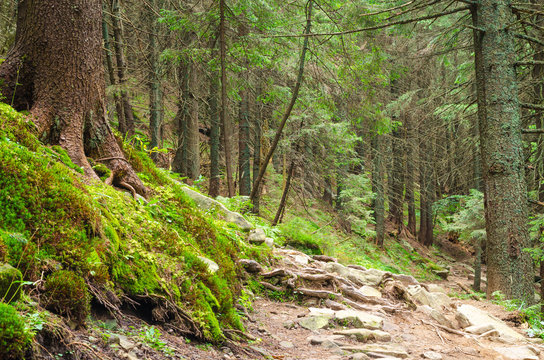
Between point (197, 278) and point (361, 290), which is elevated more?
point (197, 278)

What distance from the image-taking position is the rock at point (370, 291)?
21.2 ft

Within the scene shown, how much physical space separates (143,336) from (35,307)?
799 millimetres

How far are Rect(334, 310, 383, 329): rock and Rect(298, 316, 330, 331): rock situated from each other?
8.2 inches

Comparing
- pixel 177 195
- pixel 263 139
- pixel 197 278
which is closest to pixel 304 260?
pixel 177 195

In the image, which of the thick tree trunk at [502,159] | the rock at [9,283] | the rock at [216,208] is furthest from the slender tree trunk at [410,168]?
the rock at [9,283]

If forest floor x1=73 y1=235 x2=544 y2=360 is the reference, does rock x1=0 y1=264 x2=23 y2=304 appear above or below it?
above

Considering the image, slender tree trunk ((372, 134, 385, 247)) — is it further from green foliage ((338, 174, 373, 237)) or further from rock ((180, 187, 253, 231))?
rock ((180, 187, 253, 231))

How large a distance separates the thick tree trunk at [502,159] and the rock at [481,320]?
1.59m

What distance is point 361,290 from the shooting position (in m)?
6.55

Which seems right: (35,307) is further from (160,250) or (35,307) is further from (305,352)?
(305,352)

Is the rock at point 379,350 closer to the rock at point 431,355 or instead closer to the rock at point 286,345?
the rock at point 431,355

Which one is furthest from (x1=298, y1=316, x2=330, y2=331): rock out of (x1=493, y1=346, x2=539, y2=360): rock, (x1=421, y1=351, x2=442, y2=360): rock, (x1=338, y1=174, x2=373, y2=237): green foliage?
(x1=338, y1=174, x2=373, y2=237): green foliage

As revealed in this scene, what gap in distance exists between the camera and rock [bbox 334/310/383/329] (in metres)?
4.84

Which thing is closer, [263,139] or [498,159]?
[498,159]
